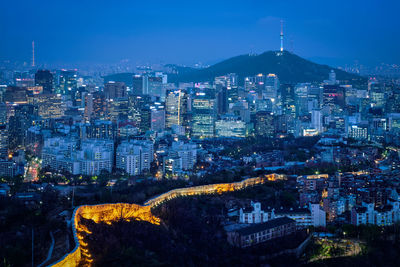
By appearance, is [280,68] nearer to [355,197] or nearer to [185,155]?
[185,155]

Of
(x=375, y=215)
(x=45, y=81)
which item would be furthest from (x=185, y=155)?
(x=45, y=81)

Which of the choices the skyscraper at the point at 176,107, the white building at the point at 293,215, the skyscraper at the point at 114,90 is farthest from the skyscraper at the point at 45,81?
the white building at the point at 293,215

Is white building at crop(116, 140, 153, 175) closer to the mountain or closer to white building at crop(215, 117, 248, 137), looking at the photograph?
white building at crop(215, 117, 248, 137)

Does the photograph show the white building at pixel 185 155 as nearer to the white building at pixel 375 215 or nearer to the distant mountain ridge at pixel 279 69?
the white building at pixel 375 215

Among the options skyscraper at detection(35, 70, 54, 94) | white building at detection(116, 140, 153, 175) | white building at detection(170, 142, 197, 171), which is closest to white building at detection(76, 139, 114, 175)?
white building at detection(116, 140, 153, 175)

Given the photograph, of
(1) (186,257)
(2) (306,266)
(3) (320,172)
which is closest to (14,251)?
(1) (186,257)

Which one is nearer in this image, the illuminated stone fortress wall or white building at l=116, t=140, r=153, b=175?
the illuminated stone fortress wall
